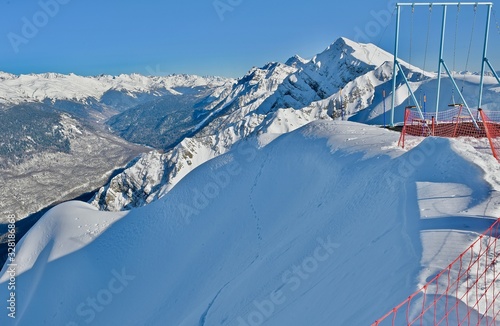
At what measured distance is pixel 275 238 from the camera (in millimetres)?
22062

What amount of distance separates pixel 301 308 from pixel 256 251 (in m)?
10.0

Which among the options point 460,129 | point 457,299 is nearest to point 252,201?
point 460,129

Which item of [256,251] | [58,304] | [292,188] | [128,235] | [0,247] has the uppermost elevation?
[292,188]

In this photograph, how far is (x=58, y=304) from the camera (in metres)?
28.2

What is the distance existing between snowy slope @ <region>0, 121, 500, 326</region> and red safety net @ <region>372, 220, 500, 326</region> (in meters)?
0.48

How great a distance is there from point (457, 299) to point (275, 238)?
48.3 ft

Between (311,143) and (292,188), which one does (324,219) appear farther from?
(311,143)

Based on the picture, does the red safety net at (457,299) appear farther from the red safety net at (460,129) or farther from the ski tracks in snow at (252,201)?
the ski tracks in snow at (252,201)

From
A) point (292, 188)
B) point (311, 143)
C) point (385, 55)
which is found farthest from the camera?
point (385, 55)

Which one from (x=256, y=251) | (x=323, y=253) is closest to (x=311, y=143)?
(x=256, y=251)

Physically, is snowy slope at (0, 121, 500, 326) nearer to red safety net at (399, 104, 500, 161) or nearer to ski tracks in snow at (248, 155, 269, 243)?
ski tracks in snow at (248, 155, 269, 243)

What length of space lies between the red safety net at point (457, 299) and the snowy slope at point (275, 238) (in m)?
0.48

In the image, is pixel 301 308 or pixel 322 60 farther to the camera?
pixel 322 60

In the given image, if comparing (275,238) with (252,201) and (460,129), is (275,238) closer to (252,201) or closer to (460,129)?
(252,201)
